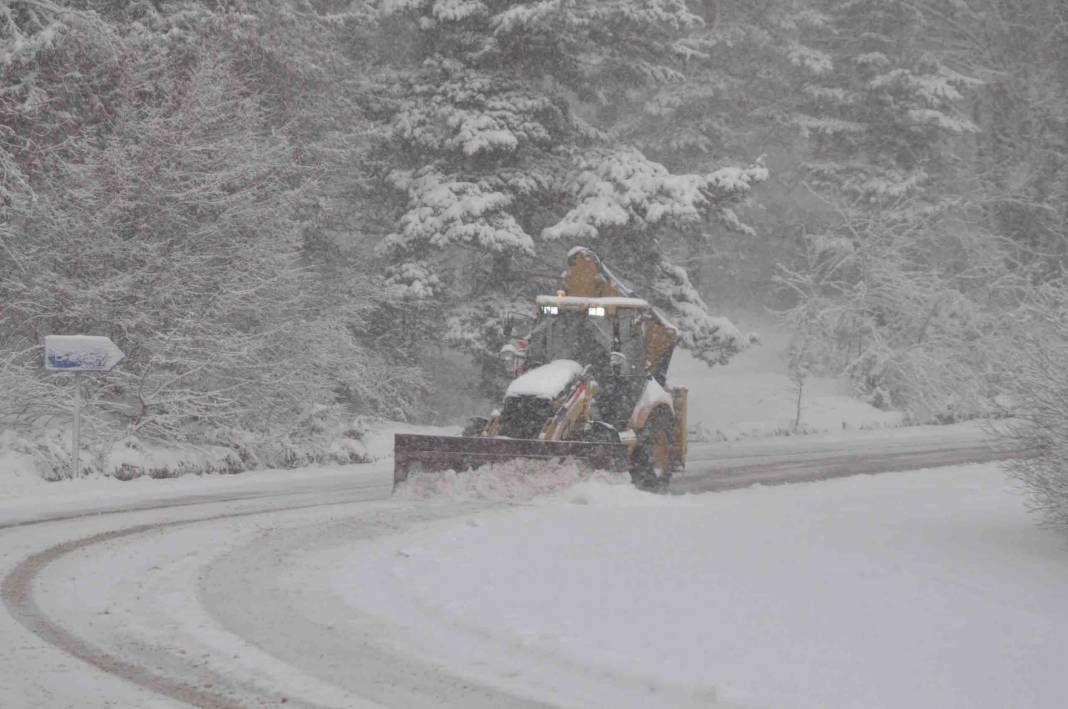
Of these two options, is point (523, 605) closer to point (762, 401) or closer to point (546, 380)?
point (546, 380)

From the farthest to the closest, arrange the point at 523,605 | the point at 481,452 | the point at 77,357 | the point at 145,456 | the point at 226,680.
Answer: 1. the point at 145,456
2. the point at 77,357
3. the point at 481,452
4. the point at 523,605
5. the point at 226,680

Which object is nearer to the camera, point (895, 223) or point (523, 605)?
point (523, 605)

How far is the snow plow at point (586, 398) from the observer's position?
12.6 meters

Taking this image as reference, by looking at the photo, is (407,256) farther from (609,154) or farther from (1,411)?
(1,411)

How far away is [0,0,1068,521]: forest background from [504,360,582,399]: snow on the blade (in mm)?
4205

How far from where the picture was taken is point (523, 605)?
7301mm

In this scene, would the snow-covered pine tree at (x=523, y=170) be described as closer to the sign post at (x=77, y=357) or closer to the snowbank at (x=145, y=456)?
the snowbank at (x=145, y=456)

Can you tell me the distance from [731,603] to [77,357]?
28.1 ft

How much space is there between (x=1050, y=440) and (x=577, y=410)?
16.4 ft

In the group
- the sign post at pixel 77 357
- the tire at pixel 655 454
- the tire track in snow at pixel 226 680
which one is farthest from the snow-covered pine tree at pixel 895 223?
the tire track in snow at pixel 226 680

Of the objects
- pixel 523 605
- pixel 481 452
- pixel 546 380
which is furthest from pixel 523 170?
pixel 523 605

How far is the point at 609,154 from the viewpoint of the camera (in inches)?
876

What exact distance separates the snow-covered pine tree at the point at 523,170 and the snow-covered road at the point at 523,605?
32.2 feet

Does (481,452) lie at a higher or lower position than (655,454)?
higher
